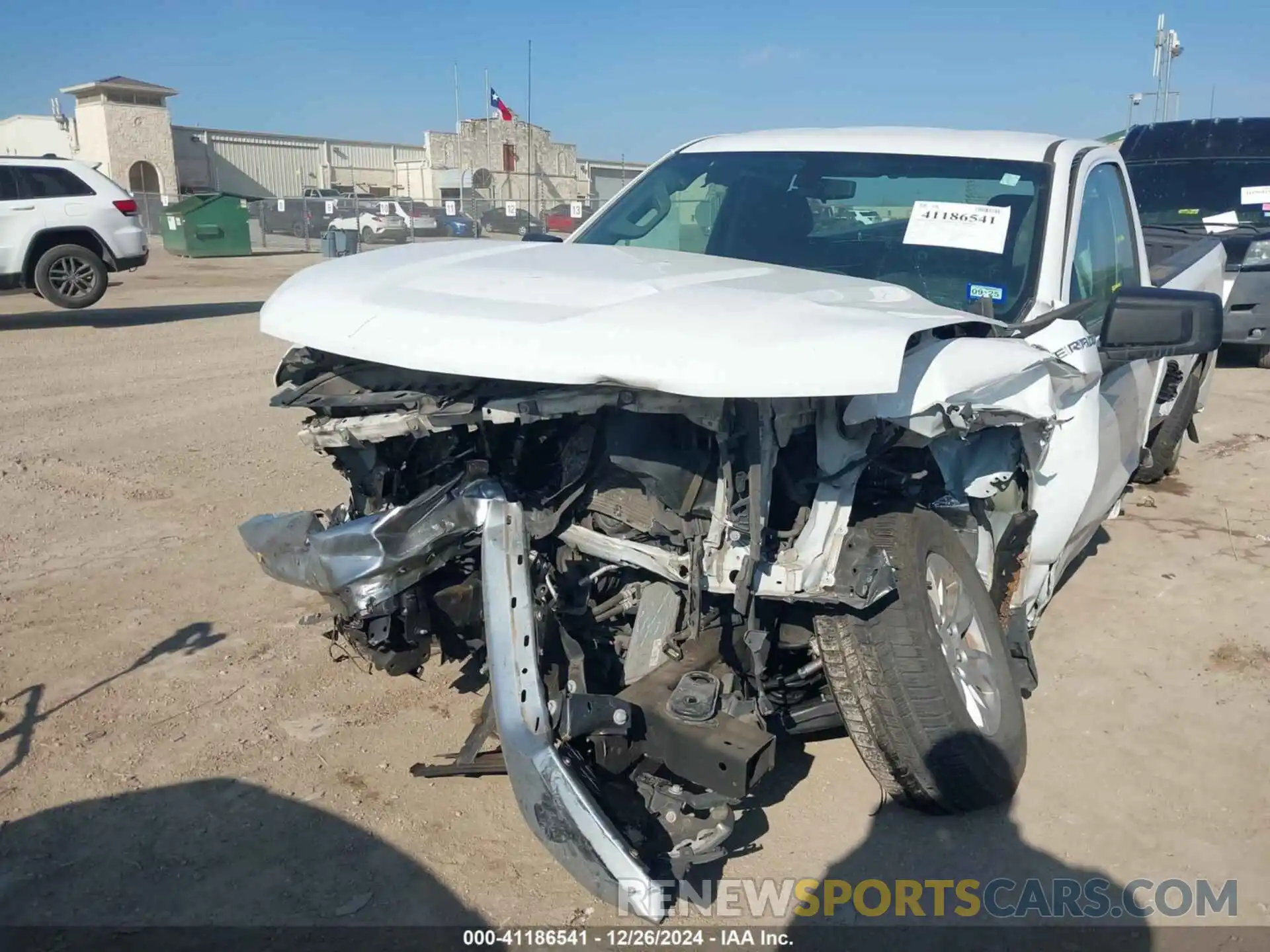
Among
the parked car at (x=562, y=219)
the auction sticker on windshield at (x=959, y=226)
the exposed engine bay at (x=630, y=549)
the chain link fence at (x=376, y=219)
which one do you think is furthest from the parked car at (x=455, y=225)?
the exposed engine bay at (x=630, y=549)

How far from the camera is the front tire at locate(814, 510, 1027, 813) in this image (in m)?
2.83

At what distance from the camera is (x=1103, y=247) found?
4258 mm

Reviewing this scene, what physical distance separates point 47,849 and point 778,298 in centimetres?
253

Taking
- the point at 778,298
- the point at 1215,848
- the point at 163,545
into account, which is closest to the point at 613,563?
the point at 778,298

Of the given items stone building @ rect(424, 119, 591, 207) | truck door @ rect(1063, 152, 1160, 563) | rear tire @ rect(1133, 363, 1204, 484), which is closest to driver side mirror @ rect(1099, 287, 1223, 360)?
truck door @ rect(1063, 152, 1160, 563)

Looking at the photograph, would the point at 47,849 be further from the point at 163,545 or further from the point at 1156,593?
the point at 1156,593

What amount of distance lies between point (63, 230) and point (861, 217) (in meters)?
12.4

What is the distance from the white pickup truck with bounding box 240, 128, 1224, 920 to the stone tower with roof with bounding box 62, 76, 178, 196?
41.2 metres

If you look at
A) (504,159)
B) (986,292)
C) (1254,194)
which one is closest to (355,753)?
(986,292)

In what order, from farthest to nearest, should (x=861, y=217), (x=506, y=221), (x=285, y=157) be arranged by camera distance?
(x=285, y=157) < (x=506, y=221) < (x=861, y=217)

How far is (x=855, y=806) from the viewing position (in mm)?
3223

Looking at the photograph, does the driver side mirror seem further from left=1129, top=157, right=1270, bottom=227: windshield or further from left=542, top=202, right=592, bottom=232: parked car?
left=542, top=202, right=592, bottom=232: parked car

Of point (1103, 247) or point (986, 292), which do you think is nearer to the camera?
point (986, 292)

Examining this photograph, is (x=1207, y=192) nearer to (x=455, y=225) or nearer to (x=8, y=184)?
(x=8, y=184)
